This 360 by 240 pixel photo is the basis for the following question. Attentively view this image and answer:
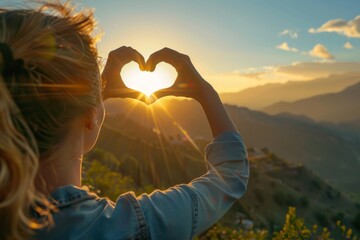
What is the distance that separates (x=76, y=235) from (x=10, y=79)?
1.35 ft

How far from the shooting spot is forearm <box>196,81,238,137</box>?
1313 mm

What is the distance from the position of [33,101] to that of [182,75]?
0.52 m

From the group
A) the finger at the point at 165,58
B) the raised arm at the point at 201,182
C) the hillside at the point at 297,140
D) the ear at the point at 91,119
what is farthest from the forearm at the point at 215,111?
the hillside at the point at 297,140

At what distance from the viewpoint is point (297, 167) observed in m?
42.5

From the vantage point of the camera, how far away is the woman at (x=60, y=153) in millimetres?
983

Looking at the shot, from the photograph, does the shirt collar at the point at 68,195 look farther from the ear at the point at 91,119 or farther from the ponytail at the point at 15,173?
the ear at the point at 91,119

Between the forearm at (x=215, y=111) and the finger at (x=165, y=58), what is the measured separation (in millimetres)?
114

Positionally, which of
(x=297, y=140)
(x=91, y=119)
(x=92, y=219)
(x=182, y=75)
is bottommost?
(x=297, y=140)

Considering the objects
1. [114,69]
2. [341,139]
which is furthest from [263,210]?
[341,139]

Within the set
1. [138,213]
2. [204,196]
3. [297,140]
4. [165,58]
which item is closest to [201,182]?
[204,196]

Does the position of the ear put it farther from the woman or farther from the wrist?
the wrist

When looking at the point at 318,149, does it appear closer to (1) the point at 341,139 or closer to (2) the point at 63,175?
(1) the point at 341,139

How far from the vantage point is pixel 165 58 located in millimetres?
1351

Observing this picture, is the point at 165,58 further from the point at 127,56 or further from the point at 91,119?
the point at 91,119
